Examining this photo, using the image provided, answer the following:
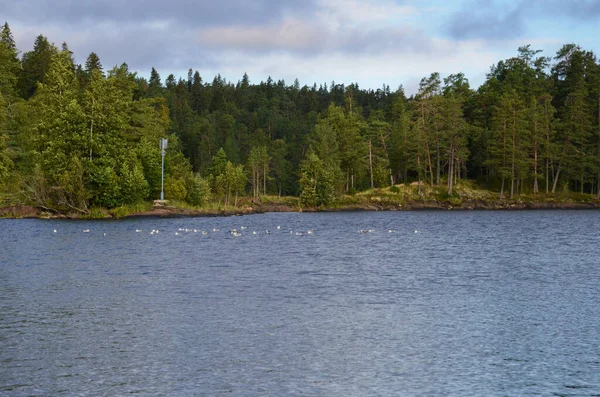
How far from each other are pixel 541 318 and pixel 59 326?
62.1 ft

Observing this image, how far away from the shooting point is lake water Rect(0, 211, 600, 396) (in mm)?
17641

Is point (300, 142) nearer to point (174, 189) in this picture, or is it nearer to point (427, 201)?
point (427, 201)

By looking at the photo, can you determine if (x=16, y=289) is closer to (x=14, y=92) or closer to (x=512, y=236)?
(x=512, y=236)

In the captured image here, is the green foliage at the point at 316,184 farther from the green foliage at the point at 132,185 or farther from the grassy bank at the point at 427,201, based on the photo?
the green foliage at the point at 132,185

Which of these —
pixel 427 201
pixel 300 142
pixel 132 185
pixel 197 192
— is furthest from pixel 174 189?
pixel 300 142

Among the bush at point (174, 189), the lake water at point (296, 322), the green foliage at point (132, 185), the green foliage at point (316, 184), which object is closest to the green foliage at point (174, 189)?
the bush at point (174, 189)

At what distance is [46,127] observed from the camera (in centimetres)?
9319

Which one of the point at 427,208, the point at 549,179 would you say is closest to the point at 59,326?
the point at 427,208

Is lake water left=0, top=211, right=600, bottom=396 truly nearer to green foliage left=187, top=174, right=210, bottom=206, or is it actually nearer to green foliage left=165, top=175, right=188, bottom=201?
green foliage left=165, top=175, right=188, bottom=201

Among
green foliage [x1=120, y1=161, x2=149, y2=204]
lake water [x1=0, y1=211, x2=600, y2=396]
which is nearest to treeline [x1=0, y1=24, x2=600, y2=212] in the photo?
green foliage [x1=120, y1=161, x2=149, y2=204]

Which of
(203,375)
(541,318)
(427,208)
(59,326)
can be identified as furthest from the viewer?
(427,208)

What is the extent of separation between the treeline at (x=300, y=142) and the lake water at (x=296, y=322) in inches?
1745

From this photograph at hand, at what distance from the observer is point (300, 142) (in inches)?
7219

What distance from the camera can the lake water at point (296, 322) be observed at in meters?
17.6
